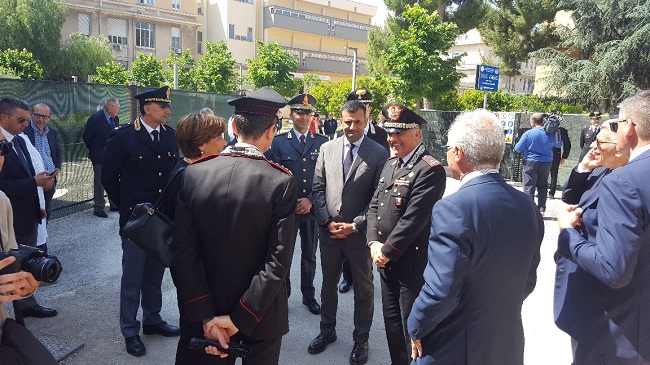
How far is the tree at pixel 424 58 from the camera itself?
1714cm

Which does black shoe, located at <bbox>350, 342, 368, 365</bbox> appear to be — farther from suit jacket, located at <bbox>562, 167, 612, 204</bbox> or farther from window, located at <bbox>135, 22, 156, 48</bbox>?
window, located at <bbox>135, 22, 156, 48</bbox>

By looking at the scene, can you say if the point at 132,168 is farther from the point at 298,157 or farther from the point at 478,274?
the point at 478,274

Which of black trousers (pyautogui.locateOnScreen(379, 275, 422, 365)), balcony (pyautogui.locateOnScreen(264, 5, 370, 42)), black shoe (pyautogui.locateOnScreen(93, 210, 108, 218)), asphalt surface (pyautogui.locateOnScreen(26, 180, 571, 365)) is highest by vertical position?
balcony (pyautogui.locateOnScreen(264, 5, 370, 42))

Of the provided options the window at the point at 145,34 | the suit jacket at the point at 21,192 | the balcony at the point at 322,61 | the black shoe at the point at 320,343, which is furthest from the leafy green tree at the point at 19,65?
the balcony at the point at 322,61

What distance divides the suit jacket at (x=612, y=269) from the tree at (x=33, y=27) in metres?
41.8

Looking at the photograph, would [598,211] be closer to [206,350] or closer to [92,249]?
[206,350]

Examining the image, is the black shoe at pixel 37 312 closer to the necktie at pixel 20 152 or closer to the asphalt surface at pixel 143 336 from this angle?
the asphalt surface at pixel 143 336

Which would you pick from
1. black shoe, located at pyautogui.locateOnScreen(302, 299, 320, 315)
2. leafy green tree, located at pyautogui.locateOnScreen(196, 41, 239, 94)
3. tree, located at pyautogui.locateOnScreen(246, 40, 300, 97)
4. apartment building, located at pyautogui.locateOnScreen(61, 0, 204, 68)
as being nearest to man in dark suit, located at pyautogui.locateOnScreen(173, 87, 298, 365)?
black shoe, located at pyautogui.locateOnScreen(302, 299, 320, 315)

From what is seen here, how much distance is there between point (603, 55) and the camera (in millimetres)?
24656

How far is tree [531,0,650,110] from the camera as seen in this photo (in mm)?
23766

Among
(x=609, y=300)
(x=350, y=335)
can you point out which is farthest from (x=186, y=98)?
(x=609, y=300)

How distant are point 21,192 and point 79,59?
1488 inches

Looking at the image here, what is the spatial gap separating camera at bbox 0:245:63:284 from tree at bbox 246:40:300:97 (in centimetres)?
2807

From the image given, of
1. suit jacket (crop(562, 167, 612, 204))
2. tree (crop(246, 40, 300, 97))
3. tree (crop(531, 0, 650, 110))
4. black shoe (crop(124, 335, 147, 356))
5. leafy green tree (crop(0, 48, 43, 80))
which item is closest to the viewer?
suit jacket (crop(562, 167, 612, 204))
